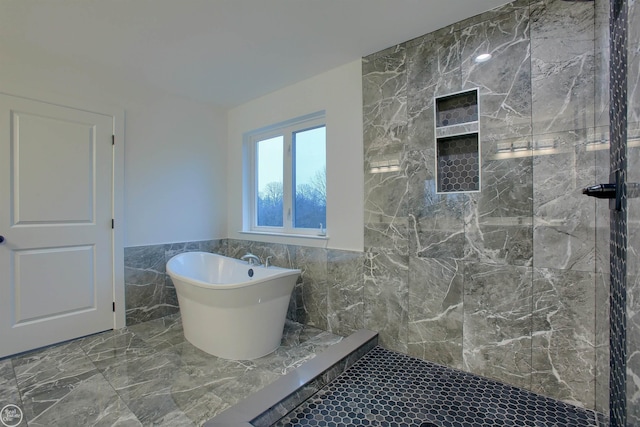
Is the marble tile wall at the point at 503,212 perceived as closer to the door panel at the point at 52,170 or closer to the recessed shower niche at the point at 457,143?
the recessed shower niche at the point at 457,143

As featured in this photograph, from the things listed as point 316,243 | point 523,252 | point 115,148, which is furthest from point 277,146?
point 523,252

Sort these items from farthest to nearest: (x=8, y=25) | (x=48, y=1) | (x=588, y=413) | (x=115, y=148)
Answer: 1. (x=115, y=148)
2. (x=8, y=25)
3. (x=48, y=1)
4. (x=588, y=413)

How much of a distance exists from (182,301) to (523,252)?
259cm

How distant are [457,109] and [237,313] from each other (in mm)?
2187

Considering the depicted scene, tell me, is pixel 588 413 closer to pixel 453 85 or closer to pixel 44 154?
pixel 453 85

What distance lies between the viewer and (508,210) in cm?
182

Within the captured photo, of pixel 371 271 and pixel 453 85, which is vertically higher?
pixel 453 85

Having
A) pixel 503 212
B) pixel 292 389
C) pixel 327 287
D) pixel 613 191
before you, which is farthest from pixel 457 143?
pixel 292 389

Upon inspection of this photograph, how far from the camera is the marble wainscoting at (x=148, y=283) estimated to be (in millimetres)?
2863

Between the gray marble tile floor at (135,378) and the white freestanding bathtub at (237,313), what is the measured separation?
82 mm

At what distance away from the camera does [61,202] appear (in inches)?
97.4

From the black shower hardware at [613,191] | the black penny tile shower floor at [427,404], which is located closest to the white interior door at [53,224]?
the black penny tile shower floor at [427,404]

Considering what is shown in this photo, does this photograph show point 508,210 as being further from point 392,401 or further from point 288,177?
point 288,177

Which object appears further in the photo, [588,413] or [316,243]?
[316,243]
